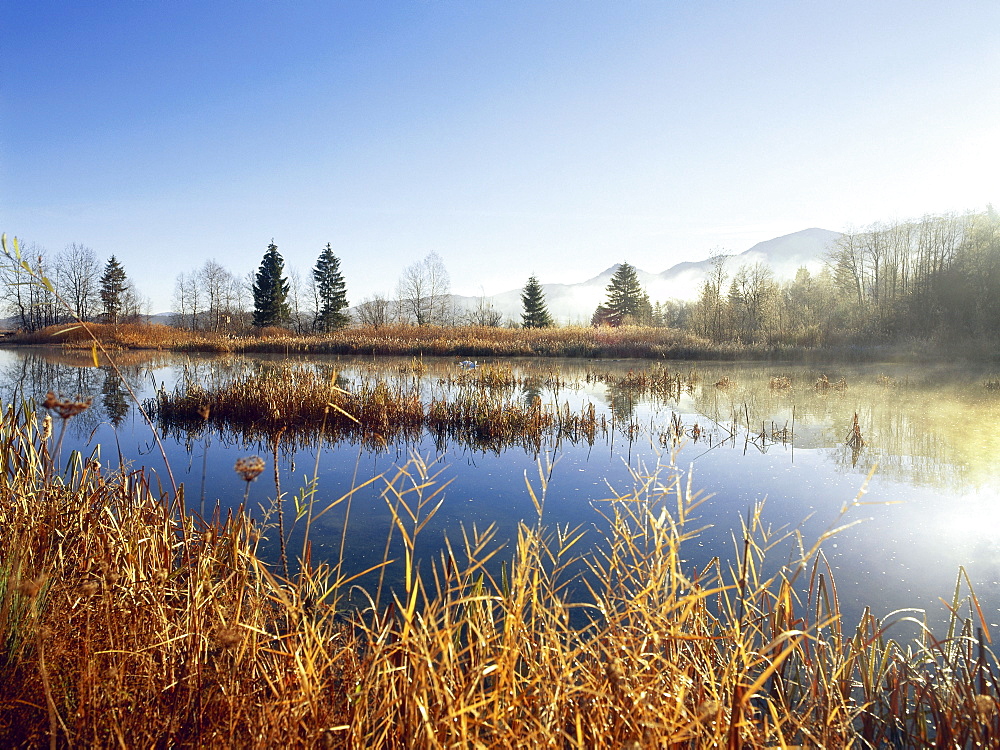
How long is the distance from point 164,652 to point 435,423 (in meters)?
5.48

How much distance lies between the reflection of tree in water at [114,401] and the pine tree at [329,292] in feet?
81.4

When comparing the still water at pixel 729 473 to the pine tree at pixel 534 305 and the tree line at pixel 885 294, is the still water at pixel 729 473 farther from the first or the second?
the pine tree at pixel 534 305

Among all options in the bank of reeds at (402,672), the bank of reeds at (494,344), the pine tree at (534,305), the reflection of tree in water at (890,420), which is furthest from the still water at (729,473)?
the pine tree at (534,305)

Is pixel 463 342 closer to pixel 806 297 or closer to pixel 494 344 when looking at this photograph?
pixel 494 344

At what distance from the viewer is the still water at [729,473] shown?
124 inches

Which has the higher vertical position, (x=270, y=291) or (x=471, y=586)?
(x=270, y=291)

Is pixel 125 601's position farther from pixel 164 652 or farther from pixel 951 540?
pixel 951 540

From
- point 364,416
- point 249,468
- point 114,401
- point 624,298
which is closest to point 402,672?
point 249,468

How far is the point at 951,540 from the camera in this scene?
11.1 feet

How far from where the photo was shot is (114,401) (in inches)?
361

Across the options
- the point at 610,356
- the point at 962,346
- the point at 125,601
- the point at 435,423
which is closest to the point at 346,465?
the point at 435,423

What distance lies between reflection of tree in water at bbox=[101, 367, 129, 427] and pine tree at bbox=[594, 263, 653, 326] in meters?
32.5

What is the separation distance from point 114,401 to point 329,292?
2936 cm

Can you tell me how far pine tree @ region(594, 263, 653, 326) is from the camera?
131ft
